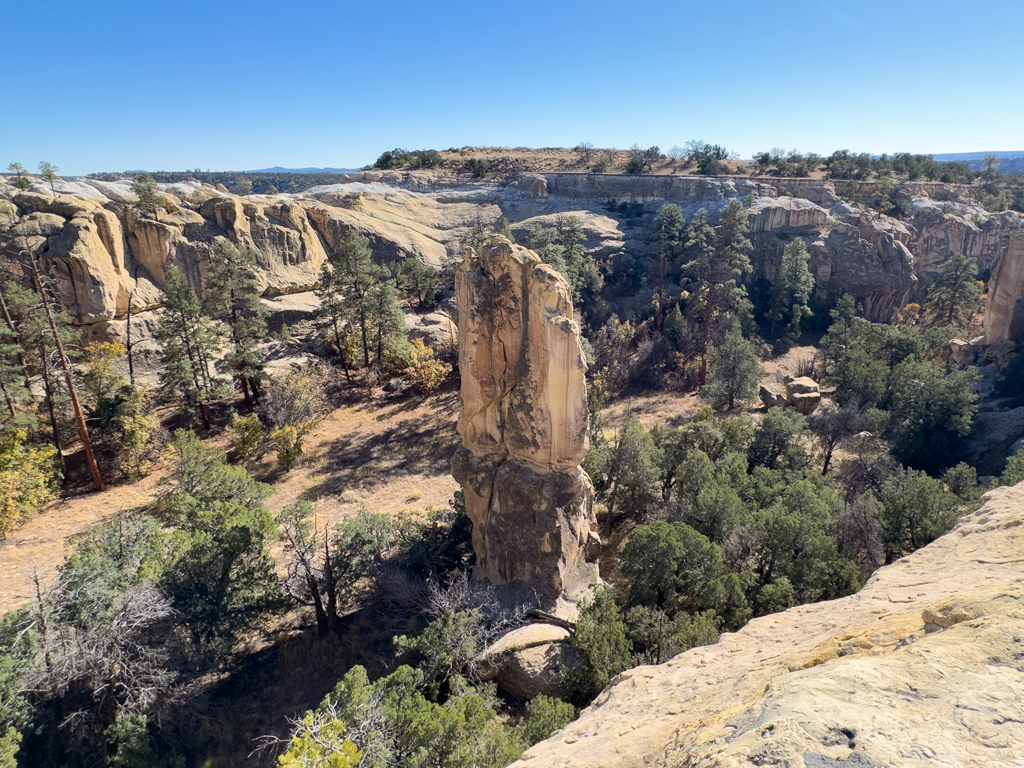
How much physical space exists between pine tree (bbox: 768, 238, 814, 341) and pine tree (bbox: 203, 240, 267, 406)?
42441 mm

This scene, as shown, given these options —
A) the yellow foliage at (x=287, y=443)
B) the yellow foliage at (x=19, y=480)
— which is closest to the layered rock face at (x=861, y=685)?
the yellow foliage at (x=287, y=443)

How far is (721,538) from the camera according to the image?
15727mm

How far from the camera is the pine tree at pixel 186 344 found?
25219 mm

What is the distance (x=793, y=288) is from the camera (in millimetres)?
47594

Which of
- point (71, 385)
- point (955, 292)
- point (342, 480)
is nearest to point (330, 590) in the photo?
point (342, 480)

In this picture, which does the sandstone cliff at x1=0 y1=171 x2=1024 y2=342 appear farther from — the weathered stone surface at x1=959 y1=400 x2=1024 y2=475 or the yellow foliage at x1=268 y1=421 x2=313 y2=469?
the weathered stone surface at x1=959 y1=400 x2=1024 y2=475

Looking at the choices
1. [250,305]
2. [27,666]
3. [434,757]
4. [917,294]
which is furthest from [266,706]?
[917,294]

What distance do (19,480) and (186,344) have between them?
362 inches

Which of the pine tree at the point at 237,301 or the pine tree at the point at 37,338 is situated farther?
the pine tree at the point at 237,301

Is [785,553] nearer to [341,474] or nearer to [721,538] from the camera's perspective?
[721,538]

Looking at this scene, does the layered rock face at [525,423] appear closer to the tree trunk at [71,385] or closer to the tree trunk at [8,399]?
the tree trunk at [71,385]

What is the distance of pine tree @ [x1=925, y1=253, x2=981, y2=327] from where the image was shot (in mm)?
42125

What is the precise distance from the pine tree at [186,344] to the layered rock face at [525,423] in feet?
58.4

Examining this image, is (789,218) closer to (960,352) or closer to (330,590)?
(960,352)
